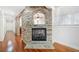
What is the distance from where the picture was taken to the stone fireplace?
4.33 feet

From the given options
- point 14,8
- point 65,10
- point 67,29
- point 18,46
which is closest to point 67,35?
point 67,29

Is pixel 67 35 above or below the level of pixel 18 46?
above

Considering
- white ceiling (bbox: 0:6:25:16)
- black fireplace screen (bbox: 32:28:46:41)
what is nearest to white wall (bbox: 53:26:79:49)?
black fireplace screen (bbox: 32:28:46:41)

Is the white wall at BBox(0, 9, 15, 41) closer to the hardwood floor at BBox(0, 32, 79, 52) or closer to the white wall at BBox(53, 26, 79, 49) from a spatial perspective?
the hardwood floor at BBox(0, 32, 79, 52)

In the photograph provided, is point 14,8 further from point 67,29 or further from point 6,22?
point 67,29

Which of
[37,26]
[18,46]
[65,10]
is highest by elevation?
[65,10]

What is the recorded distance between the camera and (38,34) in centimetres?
135

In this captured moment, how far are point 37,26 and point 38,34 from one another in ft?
0.31

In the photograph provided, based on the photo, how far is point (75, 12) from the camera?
1343 millimetres

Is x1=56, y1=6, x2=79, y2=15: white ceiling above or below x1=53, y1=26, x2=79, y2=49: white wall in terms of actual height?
above

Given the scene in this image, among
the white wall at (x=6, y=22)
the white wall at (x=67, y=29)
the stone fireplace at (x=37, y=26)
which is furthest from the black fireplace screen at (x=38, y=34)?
the white wall at (x=6, y=22)

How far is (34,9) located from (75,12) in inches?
19.1
